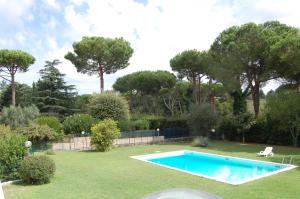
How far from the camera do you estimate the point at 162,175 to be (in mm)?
12031

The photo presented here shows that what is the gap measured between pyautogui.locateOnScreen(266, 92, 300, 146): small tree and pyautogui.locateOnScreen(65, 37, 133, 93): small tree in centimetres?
1623

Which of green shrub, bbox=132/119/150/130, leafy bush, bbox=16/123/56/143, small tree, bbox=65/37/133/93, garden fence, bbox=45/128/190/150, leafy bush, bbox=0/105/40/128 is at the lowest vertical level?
garden fence, bbox=45/128/190/150

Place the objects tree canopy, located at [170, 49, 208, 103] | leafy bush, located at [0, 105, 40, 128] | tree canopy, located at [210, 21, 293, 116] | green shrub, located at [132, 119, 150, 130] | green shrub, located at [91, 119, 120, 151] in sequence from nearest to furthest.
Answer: green shrub, located at [91, 119, 120, 151]
tree canopy, located at [210, 21, 293, 116]
leafy bush, located at [0, 105, 40, 128]
green shrub, located at [132, 119, 150, 130]
tree canopy, located at [170, 49, 208, 103]

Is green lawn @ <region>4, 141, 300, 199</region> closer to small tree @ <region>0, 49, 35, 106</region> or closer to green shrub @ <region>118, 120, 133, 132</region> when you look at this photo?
green shrub @ <region>118, 120, 133, 132</region>

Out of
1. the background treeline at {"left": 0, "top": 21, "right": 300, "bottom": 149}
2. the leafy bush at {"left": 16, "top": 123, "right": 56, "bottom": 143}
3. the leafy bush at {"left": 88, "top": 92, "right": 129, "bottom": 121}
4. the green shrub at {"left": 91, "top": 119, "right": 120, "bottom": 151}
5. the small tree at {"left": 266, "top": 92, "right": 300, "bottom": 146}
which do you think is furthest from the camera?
the leafy bush at {"left": 88, "top": 92, "right": 129, "bottom": 121}

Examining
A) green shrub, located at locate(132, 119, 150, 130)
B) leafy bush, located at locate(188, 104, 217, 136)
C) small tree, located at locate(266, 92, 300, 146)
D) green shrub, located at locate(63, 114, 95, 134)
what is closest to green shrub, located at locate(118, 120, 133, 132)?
green shrub, located at locate(132, 119, 150, 130)

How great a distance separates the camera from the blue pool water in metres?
14.0

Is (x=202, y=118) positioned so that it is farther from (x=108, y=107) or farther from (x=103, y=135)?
(x=103, y=135)

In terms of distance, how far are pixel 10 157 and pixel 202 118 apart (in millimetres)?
15407

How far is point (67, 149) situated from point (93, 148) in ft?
4.93

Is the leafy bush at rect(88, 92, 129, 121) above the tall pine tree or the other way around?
the other way around

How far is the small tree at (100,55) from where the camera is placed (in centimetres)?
3180

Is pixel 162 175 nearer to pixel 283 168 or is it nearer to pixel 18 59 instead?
pixel 283 168

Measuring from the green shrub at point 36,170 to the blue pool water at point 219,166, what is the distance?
537cm
